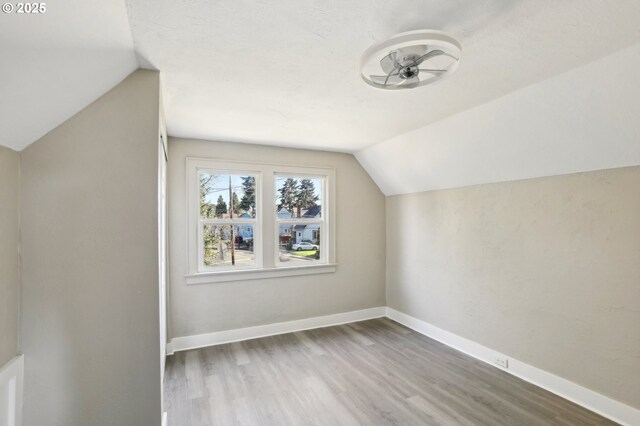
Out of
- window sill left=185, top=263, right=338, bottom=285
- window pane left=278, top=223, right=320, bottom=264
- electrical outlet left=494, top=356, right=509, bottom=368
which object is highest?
window pane left=278, top=223, right=320, bottom=264

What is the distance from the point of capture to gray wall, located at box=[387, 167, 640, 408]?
215 centimetres

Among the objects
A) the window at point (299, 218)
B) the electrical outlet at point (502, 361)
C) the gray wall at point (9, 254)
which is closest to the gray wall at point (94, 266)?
the gray wall at point (9, 254)

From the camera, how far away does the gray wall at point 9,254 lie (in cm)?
145

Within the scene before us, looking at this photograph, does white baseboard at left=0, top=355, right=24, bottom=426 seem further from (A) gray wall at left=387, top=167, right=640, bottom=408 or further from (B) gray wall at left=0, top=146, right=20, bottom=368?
(A) gray wall at left=387, top=167, right=640, bottom=408

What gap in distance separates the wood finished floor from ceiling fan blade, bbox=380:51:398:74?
232cm

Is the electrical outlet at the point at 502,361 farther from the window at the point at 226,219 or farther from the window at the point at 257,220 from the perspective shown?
the window at the point at 226,219

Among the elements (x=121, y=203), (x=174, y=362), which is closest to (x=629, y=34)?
(x=121, y=203)

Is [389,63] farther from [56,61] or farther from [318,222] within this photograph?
[318,222]

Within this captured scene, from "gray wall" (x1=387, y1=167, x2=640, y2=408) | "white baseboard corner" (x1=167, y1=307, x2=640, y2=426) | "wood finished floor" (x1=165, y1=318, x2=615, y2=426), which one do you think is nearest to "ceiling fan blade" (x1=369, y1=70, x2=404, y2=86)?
Answer: "gray wall" (x1=387, y1=167, x2=640, y2=408)

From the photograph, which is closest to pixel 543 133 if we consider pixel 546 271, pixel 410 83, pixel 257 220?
pixel 546 271

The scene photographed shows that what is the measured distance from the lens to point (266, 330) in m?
3.70

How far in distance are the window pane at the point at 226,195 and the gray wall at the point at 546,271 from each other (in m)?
2.17

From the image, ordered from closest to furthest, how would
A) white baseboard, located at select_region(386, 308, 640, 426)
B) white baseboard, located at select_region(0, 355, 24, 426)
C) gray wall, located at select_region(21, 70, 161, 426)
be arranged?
white baseboard, located at select_region(0, 355, 24, 426), gray wall, located at select_region(21, 70, 161, 426), white baseboard, located at select_region(386, 308, 640, 426)

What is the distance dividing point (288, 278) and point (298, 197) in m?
1.06
